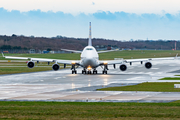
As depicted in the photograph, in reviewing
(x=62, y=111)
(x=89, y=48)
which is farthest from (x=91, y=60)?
(x=62, y=111)

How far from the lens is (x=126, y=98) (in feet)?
104

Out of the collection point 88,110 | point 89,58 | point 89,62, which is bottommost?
point 88,110

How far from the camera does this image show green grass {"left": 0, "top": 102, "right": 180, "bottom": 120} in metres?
22.2

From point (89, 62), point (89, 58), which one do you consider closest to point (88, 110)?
point (89, 58)

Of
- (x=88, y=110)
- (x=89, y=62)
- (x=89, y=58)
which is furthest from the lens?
(x=89, y=62)

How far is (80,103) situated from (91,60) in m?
34.3

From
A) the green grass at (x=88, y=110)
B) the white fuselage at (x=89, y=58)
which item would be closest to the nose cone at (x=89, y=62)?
the white fuselage at (x=89, y=58)

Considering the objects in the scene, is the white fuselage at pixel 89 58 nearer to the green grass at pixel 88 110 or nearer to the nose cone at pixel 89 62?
the nose cone at pixel 89 62

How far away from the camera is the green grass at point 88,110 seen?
22203 millimetres

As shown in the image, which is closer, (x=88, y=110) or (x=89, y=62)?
(x=88, y=110)

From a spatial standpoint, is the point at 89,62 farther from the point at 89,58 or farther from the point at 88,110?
the point at 88,110

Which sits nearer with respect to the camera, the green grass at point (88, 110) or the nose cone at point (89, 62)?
the green grass at point (88, 110)

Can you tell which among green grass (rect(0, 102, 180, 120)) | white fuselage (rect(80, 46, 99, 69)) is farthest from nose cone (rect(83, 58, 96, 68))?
green grass (rect(0, 102, 180, 120))

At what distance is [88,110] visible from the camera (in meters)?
24.7
